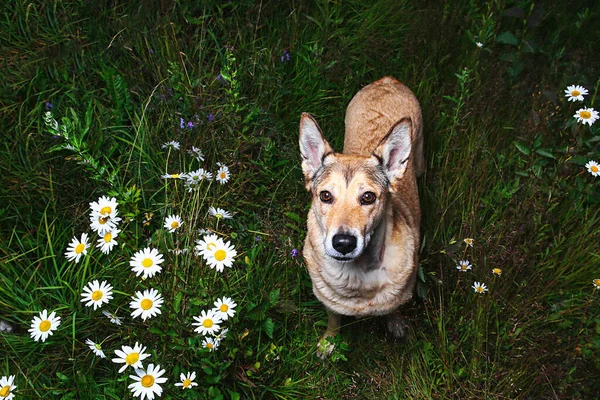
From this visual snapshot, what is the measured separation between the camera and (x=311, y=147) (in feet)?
10.9

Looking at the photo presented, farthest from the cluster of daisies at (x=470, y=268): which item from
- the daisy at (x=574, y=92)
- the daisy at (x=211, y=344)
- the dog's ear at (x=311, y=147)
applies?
the daisy at (x=211, y=344)

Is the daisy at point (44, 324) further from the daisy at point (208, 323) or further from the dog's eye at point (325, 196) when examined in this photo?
the dog's eye at point (325, 196)

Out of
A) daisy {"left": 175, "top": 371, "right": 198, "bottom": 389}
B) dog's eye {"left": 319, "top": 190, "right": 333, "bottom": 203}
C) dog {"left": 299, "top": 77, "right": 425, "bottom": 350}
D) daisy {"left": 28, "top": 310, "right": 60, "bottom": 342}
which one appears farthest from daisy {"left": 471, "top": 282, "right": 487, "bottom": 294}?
daisy {"left": 28, "top": 310, "right": 60, "bottom": 342}

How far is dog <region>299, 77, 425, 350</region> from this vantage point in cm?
300

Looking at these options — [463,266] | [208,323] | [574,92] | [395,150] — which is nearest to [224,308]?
[208,323]

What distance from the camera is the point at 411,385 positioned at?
10.4 feet

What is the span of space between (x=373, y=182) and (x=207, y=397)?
158cm

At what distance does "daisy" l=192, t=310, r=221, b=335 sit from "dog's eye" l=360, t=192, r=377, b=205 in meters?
1.07

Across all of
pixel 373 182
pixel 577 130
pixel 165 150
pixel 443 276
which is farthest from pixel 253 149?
pixel 577 130

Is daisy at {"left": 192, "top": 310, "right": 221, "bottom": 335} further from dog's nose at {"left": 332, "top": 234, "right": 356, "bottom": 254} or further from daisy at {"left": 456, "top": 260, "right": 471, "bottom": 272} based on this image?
daisy at {"left": 456, "top": 260, "right": 471, "bottom": 272}

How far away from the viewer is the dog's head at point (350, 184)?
2.78m

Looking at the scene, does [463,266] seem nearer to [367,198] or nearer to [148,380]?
[367,198]

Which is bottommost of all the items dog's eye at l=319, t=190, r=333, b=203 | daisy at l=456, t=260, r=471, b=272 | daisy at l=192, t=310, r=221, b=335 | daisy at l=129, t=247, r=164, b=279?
daisy at l=456, t=260, r=471, b=272

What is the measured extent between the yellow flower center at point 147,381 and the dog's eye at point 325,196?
1374 millimetres
